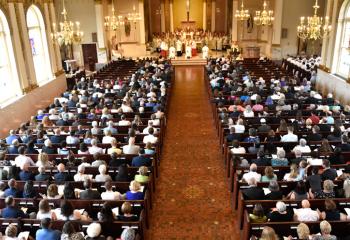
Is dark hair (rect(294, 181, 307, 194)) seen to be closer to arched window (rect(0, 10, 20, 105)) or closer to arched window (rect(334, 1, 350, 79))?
arched window (rect(334, 1, 350, 79))

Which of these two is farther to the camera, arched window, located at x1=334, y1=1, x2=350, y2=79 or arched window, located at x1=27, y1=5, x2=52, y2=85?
arched window, located at x1=27, y1=5, x2=52, y2=85

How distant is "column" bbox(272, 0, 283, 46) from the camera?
24984 mm

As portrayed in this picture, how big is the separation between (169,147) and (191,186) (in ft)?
9.25

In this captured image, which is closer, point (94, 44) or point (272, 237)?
point (272, 237)

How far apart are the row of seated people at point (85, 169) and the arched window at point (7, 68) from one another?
219cm

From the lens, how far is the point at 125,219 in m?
6.24

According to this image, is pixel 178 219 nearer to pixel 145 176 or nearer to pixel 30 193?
pixel 145 176

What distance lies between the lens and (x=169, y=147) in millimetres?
11828

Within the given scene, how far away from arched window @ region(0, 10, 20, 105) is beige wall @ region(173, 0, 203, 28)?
22.4 meters

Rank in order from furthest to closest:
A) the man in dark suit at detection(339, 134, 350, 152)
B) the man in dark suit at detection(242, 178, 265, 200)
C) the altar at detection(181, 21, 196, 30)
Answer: the altar at detection(181, 21, 196, 30) < the man in dark suit at detection(339, 134, 350, 152) < the man in dark suit at detection(242, 178, 265, 200)

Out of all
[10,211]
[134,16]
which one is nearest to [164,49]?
[134,16]

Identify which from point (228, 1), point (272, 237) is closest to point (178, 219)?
point (272, 237)

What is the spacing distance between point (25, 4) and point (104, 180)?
444 inches

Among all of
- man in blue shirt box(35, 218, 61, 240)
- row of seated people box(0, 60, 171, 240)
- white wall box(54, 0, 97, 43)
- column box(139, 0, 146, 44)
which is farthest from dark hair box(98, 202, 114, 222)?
column box(139, 0, 146, 44)
